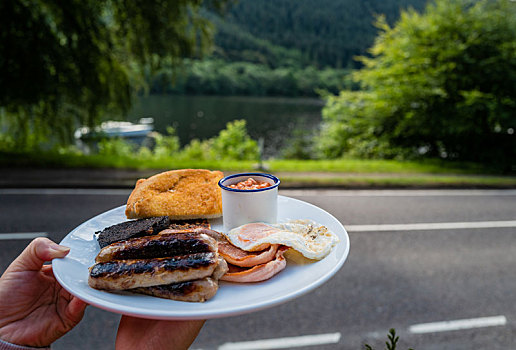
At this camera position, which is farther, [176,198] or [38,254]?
[176,198]

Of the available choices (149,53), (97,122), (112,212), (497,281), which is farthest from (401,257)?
(97,122)

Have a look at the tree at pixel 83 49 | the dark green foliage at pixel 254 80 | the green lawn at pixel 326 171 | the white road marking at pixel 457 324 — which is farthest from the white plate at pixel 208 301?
the dark green foliage at pixel 254 80

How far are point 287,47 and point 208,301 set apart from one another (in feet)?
254

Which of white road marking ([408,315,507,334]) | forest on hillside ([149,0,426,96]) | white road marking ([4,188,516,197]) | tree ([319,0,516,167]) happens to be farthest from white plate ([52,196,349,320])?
forest on hillside ([149,0,426,96])

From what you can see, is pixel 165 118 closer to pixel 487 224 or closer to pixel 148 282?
pixel 487 224

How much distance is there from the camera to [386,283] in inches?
213

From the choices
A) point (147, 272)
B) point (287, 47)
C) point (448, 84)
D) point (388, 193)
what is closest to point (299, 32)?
point (287, 47)

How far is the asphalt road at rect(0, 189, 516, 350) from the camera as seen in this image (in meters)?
4.29

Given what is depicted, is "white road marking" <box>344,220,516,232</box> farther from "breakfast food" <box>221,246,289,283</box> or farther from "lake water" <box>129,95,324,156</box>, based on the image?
"lake water" <box>129,95,324,156</box>

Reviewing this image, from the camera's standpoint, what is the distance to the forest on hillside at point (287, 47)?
57719 millimetres

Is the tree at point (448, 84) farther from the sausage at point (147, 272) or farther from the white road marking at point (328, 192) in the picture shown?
the sausage at point (147, 272)

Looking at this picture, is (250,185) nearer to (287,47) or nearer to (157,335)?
(157,335)

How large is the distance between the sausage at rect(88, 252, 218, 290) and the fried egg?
0.32m

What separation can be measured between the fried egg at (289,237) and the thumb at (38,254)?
2.64 ft
